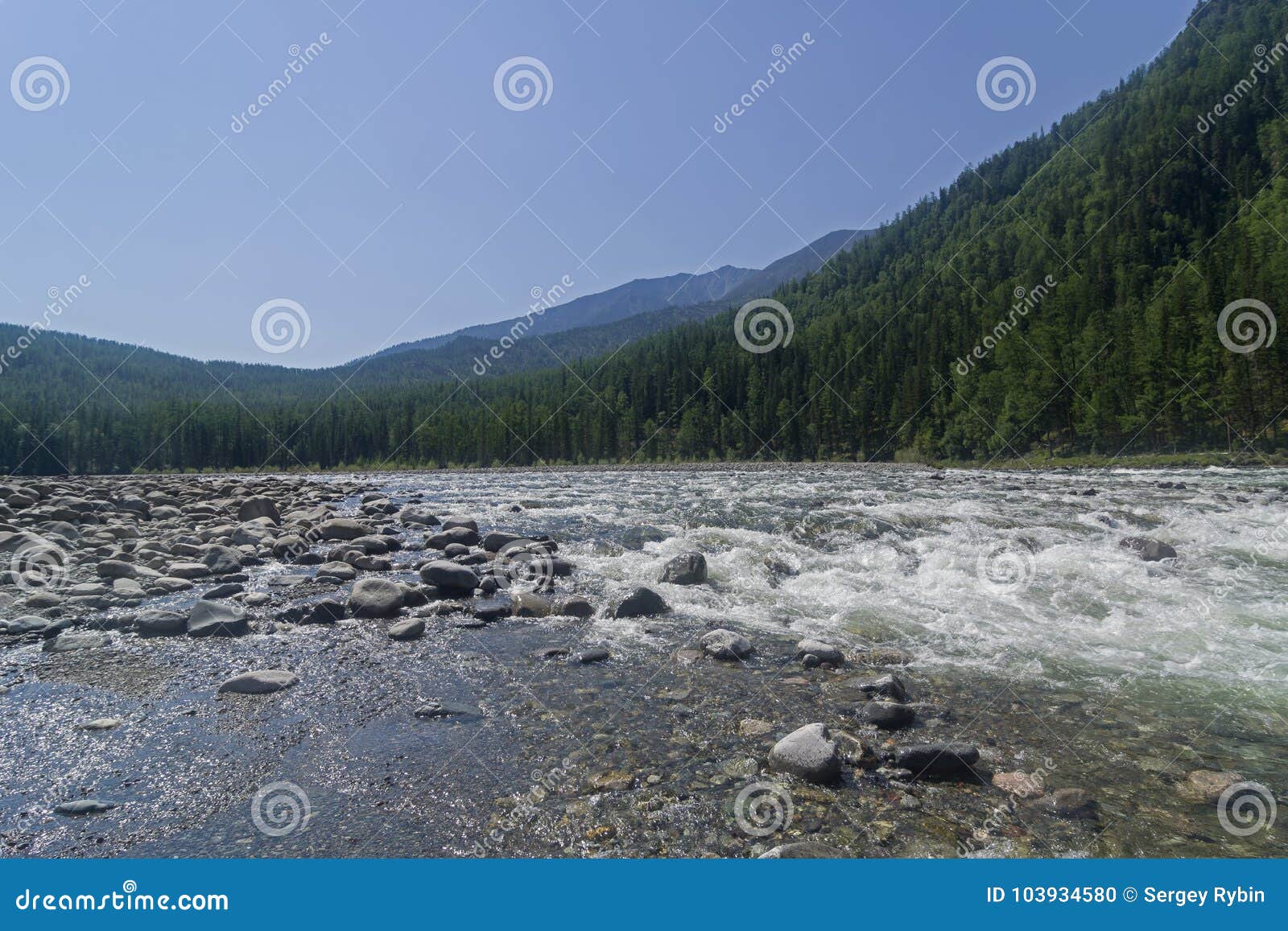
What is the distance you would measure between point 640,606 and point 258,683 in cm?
502

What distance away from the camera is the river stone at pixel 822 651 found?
7.02 meters

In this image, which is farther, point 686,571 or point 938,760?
point 686,571

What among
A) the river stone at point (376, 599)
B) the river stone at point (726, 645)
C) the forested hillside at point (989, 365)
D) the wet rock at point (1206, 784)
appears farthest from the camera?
the forested hillside at point (989, 365)

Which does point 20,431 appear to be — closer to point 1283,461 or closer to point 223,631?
point 223,631

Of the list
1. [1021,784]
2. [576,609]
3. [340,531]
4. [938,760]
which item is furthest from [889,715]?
[340,531]

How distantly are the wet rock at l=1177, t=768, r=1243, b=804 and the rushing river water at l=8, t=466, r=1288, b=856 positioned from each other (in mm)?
79

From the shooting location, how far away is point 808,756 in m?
4.76

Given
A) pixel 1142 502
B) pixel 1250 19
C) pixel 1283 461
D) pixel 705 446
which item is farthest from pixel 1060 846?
pixel 1250 19

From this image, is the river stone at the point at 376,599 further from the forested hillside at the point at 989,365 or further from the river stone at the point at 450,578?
the forested hillside at the point at 989,365

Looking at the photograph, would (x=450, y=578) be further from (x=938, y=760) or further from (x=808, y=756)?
(x=938, y=760)

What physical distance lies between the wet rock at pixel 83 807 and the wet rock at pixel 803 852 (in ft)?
14.9

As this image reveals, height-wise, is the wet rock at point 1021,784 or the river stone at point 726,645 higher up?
the river stone at point 726,645

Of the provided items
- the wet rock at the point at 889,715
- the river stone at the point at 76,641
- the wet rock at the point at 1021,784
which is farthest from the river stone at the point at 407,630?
the wet rock at the point at 1021,784

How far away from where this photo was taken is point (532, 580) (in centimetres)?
1130
